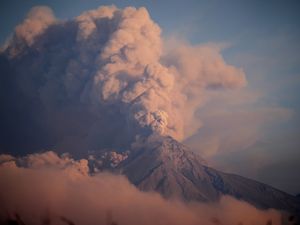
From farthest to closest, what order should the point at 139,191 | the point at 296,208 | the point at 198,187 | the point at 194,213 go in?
the point at 296,208 → the point at 198,187 → the point at 139,191 → the point at 194,213

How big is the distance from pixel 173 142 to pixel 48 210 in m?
162

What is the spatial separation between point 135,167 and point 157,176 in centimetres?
1211

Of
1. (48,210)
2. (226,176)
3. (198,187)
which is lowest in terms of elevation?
(48,210)

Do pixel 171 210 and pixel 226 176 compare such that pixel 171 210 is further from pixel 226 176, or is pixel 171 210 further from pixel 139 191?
pixel 226 176

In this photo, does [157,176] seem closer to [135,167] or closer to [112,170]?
[135,167]

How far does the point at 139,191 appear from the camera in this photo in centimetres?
14025

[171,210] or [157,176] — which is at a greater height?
[157,176]

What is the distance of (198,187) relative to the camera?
150m

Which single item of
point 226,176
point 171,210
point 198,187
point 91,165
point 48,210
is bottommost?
point 48,210

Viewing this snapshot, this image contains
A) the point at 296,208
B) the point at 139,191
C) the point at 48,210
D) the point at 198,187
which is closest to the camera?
the point at 48,210

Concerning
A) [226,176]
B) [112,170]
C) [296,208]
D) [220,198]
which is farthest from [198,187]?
[296,208]

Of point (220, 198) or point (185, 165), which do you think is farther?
point (185, 165)

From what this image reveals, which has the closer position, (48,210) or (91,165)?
(48,210)

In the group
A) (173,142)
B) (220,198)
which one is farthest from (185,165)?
(220,198)
